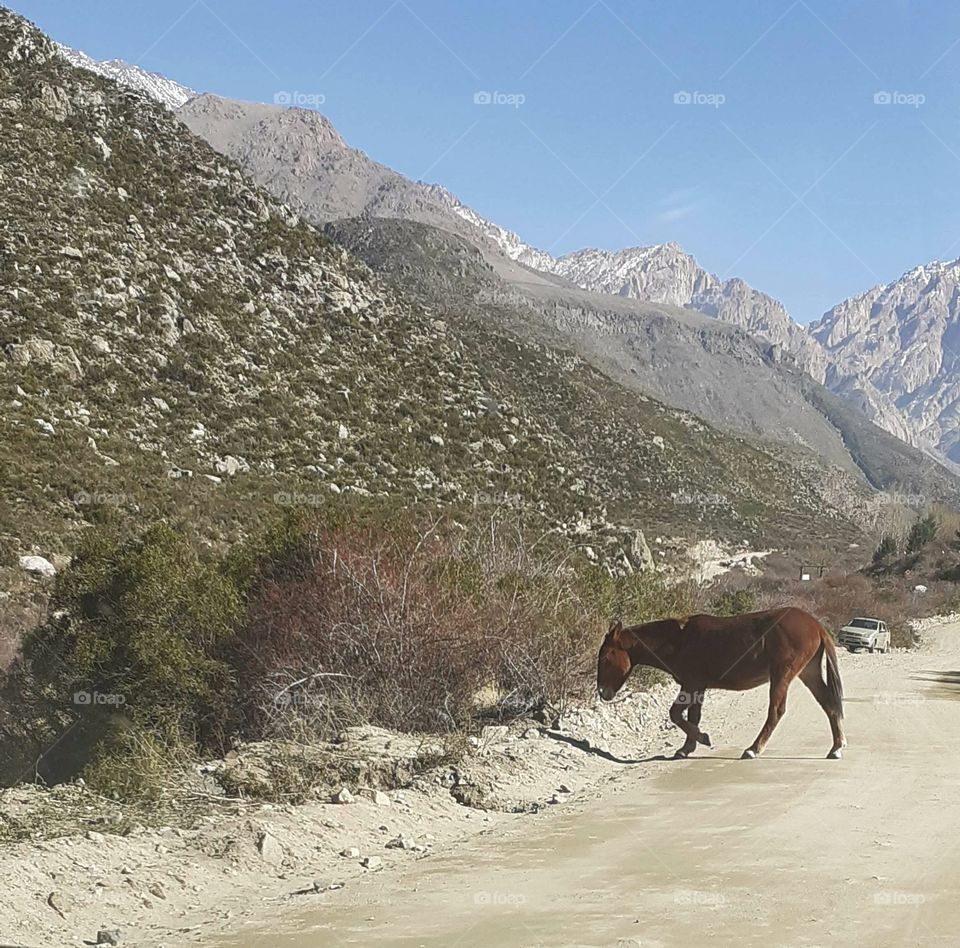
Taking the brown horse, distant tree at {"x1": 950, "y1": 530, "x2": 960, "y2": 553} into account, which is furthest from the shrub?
distant tree at {"x1": 950, "y1": 530, "x2": 960, "y2": 553}

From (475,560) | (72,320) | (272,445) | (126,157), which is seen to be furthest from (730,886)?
(126,157)

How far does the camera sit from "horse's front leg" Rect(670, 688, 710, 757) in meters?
11.5

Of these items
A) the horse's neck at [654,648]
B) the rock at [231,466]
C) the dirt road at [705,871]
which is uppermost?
the rock at [231,466]

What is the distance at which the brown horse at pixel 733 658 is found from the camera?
11195mm

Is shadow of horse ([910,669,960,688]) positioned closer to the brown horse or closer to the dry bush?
the brown horse

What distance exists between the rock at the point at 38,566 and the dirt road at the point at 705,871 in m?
14.1

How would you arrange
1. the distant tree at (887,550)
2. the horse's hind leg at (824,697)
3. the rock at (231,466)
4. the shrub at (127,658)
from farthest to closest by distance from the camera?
the distant tree at (887,550) < the rock at (231,466) < the shrub at (127,658) < the horse's hind leg at (824,697)

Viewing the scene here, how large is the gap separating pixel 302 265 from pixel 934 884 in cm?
3945

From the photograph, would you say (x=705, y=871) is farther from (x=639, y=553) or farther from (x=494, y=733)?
(x=639, y=553)

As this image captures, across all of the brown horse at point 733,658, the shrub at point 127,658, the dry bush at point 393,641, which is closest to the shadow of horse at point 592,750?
the brown horse at point 733,658

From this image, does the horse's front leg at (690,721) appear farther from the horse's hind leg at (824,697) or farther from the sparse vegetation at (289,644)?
the sparse vegetation at (289,644)

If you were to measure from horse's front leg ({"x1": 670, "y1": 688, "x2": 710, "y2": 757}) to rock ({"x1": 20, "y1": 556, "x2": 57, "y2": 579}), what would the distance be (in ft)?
44.9

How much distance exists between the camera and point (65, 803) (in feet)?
28.0

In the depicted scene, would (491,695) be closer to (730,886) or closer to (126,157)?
(730,886)
